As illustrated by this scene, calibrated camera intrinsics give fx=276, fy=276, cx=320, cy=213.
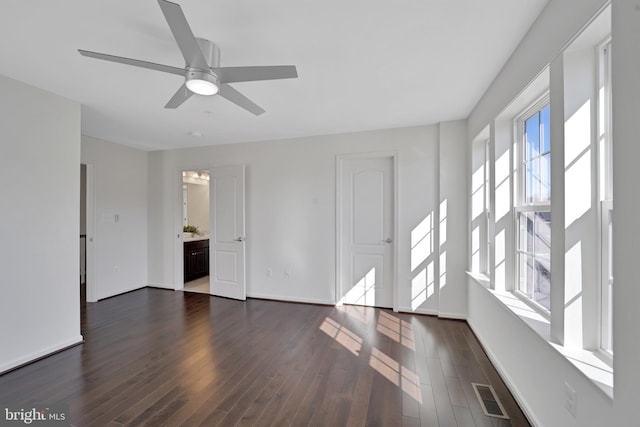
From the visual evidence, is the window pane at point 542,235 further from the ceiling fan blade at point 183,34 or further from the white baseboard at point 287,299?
the white baseboard at point 287,299

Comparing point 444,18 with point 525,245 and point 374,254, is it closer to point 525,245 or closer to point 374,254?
point 525,245

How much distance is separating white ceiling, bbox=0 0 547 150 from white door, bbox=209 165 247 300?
1.39m

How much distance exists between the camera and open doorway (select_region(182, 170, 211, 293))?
211 inches

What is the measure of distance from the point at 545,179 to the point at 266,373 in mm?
2628

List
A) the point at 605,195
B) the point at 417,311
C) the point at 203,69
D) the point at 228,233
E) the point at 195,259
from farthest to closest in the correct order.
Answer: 1. the point at 195,259
2. the point at 228,233
3. the point at 417,311
4. the point at 203,69
5. the point at 605,195

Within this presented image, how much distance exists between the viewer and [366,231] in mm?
4047

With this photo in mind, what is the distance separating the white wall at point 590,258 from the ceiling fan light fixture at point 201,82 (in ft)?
6.45

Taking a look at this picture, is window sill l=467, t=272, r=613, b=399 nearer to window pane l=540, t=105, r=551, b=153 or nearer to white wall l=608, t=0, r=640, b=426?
white wall l=608, t=0, r=640, b=426

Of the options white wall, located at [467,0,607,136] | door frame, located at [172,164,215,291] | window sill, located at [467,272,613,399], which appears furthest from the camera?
door frame, located at [172,164,215,291]

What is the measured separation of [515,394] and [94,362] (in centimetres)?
354

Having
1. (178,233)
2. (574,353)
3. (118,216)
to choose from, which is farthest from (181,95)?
(118,216)

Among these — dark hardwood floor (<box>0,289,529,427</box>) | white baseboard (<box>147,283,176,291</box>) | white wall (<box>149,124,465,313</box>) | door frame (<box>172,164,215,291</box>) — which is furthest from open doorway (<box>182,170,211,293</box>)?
dark hardwood floor (<box>0,289,529,427</box>)

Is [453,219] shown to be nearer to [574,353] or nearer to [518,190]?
[518,190]

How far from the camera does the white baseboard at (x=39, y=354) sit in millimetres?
2379
